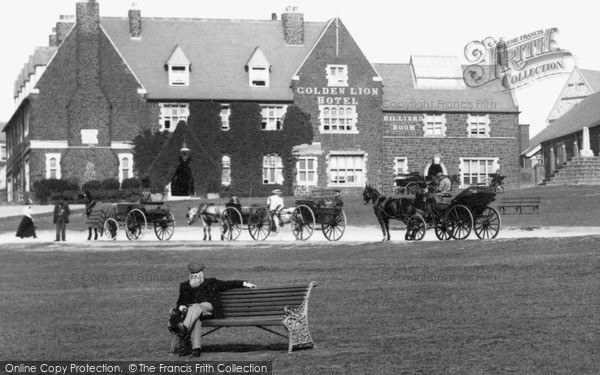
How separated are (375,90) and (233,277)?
43756 mm

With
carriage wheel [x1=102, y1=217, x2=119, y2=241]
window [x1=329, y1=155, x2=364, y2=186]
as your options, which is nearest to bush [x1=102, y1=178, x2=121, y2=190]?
window [x1=329, y1=155, x2=364, y2=186]

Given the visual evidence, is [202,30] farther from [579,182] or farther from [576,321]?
[576,321]

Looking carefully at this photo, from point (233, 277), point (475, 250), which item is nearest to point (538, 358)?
point (233, 277)

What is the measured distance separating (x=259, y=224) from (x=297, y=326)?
58.6 ft

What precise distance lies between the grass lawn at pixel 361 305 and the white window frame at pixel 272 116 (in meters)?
35.3

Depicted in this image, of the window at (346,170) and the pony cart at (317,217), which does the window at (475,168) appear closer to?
the window at (346,170)

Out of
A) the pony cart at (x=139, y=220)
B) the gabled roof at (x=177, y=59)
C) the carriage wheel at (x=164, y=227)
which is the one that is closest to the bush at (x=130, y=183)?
the gabled roof at (x=177, y=59)

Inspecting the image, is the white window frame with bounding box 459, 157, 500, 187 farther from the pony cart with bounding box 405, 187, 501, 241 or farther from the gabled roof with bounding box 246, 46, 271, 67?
the pony cart with bounding box 405, 187, 501, 241

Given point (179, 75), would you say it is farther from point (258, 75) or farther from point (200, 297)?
point (200, 297)

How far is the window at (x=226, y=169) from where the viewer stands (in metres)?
62.0

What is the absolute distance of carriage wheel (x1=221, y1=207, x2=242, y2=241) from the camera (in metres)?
31.8

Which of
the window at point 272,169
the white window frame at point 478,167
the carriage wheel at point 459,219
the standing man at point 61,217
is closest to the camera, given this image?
the carriage wheel at point 459,219

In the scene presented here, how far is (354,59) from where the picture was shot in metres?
64.0

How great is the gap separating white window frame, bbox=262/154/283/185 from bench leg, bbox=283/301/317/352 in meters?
48.5
